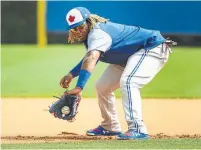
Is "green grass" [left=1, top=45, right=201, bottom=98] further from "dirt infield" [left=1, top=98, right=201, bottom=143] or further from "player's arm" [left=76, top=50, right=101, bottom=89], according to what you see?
"player's arm" [left=76, top=50, right=101, bottom=89]

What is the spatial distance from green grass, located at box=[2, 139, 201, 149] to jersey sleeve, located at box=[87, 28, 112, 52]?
2.96 ft

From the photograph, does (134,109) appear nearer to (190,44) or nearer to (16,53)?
(16,53)

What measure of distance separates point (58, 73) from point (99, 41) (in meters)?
6.42

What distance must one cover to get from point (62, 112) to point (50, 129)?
39.0 inches

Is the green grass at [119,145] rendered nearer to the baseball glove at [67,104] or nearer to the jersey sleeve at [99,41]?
the baseball glove at [67,104]

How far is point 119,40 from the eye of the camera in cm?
771

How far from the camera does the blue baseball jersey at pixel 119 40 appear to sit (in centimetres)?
755

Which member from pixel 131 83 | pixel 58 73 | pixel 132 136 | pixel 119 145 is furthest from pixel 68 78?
pixel 58 73

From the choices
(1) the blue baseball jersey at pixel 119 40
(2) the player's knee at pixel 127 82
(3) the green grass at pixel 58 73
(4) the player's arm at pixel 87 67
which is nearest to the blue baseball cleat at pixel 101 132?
(1) the blue baseball jersey at pixel 119 40

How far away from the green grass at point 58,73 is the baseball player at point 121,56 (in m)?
3.84

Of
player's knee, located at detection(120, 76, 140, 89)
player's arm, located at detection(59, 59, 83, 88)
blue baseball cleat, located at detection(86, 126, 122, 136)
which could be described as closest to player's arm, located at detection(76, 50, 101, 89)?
player's knee, located at detection(120, 76, 140, 89)

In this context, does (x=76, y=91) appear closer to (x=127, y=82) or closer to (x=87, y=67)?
(x=87, y=67)

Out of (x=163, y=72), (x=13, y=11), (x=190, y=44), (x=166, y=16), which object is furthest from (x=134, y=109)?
(x=13, y=11)

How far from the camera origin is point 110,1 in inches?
646
